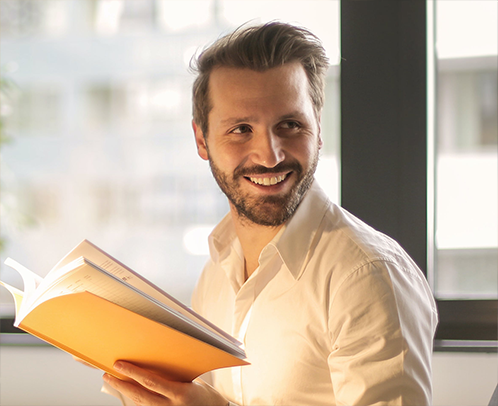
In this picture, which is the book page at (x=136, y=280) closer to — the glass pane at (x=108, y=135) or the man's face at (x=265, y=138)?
the man's face at (x=265, y=138)

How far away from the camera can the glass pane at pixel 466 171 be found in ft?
5.18

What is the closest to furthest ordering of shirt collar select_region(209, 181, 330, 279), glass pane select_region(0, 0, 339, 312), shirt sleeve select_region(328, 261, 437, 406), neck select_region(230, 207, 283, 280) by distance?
shirt sleeve select_region(328, 261, 437, 406) → shirt collar select_region(209, 181, 330, 279) → neck select_region(230, 207, 283, 280) → glass pane select_region(0, 0, 339, 312)

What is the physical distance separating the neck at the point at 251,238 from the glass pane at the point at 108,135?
0.49 m

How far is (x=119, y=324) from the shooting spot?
2.48ft

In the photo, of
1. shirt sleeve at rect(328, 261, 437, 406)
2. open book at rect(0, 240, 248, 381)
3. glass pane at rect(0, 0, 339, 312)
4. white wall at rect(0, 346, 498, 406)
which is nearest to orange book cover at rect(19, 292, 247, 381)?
open book at rect(0, 240, 248, 381)

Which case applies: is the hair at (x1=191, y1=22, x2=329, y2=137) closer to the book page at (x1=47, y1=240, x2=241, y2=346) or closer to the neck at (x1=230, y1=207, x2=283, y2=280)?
the neck at (x1=230, y1=207, x2=283, y2=280)

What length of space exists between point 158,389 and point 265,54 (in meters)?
0.72

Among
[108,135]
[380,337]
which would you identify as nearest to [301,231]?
[380,337]

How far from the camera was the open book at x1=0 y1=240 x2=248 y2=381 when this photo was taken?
72 centimetres

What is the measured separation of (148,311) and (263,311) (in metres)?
0.38

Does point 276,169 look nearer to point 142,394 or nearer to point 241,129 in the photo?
point 241,129

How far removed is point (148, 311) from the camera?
2.45 feet

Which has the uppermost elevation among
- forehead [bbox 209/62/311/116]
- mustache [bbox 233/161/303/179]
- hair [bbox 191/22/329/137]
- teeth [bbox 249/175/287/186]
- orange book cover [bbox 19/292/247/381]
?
hair [bbox 191/22/329/137]

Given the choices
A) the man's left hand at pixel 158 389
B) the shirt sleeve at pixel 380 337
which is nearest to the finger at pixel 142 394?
the man's left hand at pixel 158 389
